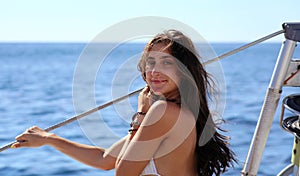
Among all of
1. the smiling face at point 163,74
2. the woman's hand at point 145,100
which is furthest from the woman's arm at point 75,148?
the smiling face at point 163,74

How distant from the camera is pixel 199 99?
1.60 metres

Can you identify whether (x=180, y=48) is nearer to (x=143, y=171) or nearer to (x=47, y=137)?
(x=143, y=171)

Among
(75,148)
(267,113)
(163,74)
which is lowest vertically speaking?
(75,148)

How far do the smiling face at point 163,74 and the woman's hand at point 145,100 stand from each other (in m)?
0.06

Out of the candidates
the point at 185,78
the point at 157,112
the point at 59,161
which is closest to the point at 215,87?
the point at 185,78

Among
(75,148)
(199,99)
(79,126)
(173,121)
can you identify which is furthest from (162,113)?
(79,126)

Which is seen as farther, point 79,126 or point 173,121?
point 79,126

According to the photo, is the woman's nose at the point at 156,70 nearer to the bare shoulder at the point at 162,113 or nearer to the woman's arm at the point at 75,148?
the bare shoulder at the point at 162,113

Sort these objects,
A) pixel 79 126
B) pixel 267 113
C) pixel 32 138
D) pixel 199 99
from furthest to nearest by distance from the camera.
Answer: pixel 79 126
pixel 32 138
pixel 199 99
pixel 267 113

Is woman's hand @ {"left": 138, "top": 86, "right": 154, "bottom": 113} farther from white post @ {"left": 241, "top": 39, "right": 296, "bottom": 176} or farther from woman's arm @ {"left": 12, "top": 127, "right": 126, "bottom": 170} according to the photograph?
white post @ {"left": 241, "top": 39, "right": 296, "bottom": 176}

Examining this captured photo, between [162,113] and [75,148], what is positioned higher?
[162,113]

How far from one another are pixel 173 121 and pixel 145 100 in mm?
184

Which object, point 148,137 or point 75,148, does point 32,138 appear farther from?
point 148,137

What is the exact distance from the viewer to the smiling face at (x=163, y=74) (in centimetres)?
157
